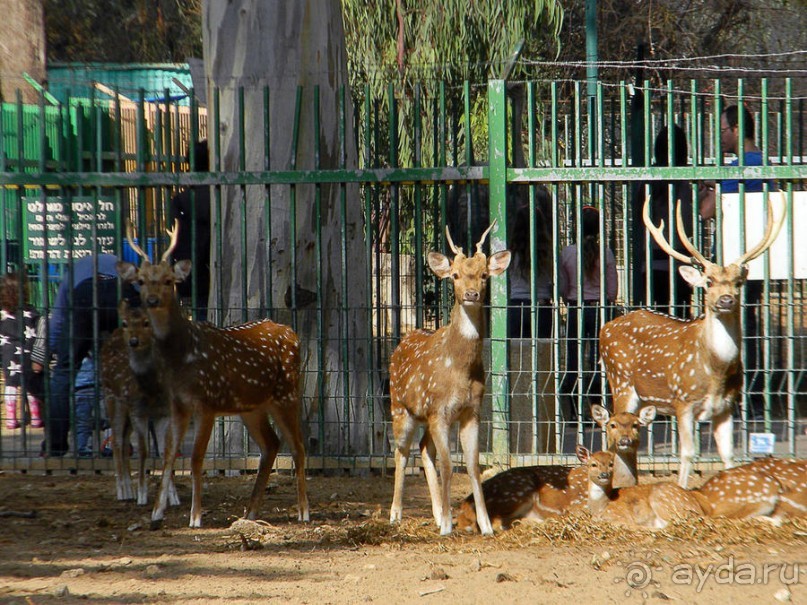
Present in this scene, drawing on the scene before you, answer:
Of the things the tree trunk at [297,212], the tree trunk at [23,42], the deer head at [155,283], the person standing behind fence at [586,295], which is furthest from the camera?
the tree trunk at [23,42]

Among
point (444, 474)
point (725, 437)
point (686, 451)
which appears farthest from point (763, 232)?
point (444, 474)

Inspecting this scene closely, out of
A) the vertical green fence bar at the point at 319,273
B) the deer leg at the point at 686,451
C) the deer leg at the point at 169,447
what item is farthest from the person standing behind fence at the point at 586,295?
the deer leg at the point at 169,447

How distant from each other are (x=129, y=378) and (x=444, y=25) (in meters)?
12.7

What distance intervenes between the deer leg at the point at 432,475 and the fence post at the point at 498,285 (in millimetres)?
A: 1194

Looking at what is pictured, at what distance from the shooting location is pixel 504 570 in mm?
6496

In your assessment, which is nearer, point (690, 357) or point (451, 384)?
point (451, 384)

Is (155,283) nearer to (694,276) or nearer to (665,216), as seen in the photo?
(694,276)

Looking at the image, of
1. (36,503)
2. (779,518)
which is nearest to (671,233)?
(779,518)

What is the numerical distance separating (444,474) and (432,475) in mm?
483

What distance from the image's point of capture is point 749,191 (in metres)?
9.72

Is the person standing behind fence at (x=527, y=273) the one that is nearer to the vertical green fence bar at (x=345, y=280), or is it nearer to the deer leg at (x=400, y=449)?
the vertical green fence bar at (x=345, y=280)

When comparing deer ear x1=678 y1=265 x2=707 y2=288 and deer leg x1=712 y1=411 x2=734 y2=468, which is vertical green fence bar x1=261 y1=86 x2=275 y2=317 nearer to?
deer ear x1=678 y1=265 x2=707 y2=288

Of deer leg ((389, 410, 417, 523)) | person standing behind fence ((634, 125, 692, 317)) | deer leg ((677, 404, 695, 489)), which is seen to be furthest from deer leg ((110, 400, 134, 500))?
person standing behind fence ((634, 125, 692, 317))

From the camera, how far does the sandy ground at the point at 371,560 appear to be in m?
6.05
